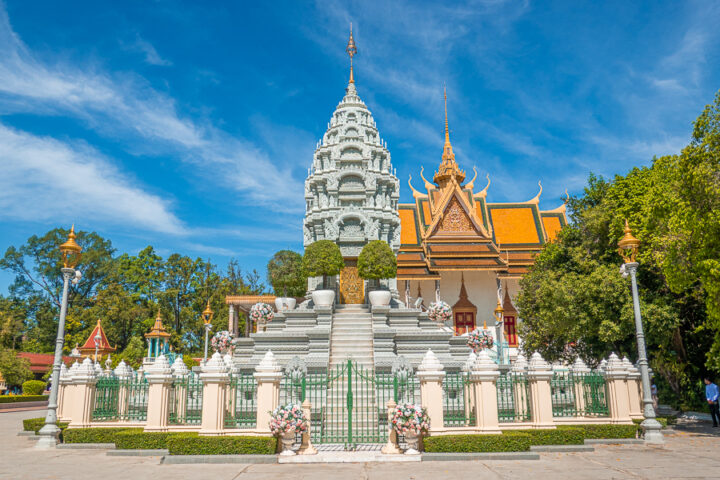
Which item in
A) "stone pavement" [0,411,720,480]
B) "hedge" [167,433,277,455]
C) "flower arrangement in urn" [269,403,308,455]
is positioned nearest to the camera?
"stone pavement" [0,411,720,480]

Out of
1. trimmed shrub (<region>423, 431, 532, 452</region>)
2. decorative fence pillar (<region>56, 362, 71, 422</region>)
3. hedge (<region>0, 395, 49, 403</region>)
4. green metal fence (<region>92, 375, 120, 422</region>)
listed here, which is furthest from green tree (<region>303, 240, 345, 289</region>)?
hedge (<region>0, 395, 49, 403</region>)

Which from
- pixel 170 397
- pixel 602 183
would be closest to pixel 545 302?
pixel 602 183

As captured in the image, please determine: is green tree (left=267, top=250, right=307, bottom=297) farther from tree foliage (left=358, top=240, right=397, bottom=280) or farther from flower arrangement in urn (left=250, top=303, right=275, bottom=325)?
tree foliage (left=358, top=240, right=397, bottom=280)

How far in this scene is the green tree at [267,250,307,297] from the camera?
2423 centimetres

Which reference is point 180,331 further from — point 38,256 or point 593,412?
point 593,412

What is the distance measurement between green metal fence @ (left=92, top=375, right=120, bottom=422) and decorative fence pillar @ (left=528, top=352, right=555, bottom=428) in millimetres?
10358

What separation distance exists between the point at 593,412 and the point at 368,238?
13.9 metres

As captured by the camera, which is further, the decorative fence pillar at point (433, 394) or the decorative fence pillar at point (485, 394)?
the decorative fence pillar at point (485, 394)

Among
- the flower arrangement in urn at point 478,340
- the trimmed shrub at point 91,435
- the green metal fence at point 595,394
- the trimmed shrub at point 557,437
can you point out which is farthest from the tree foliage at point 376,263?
the trimmed shrub at point 91,435

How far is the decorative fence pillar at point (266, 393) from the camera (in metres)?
11.4

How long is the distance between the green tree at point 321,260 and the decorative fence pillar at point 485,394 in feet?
37.0

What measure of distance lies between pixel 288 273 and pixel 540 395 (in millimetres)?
14562

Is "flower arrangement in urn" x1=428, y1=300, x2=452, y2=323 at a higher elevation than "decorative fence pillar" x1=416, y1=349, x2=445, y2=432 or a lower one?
higher

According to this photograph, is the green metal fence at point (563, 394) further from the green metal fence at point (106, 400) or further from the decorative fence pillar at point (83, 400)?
the decorative fence pillar at point (83, 400)
